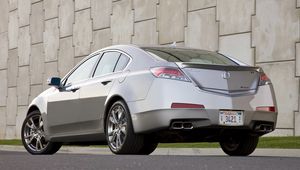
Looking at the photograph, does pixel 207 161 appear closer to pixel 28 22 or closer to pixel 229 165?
pixel 229 165

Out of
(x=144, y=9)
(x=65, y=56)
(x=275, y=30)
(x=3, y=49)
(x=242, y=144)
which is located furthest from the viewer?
(x=3, y=49)

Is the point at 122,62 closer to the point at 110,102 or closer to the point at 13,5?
the point at 110,102

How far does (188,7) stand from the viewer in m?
18.3

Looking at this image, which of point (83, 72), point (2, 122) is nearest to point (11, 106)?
point (2, 122)

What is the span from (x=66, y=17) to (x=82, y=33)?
54.8 inches

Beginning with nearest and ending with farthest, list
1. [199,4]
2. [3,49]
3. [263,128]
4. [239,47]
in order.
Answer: [263,128]
[239,47]
[199,4]
[3,49]

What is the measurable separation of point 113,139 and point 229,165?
2527 mm

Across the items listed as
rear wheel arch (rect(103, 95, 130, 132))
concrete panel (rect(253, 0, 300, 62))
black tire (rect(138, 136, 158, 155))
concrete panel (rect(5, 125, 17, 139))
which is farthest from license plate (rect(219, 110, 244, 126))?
concrete panel (rect(5, 125, 17, 139))

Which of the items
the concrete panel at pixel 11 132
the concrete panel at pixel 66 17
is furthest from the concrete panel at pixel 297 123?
the concrete panel at pixel 11 132

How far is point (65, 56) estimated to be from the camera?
23469 millimetres

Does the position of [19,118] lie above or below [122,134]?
below

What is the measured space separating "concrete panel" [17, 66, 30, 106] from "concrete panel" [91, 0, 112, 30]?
4.88m

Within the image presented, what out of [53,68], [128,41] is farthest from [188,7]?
[53,68]

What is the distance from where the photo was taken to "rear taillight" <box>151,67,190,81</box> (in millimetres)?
8836
